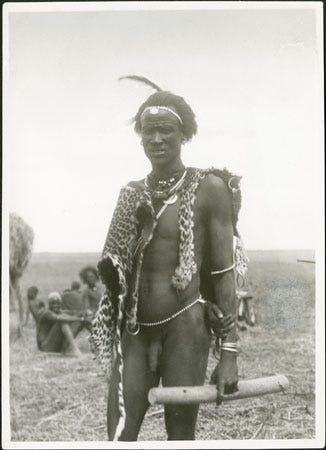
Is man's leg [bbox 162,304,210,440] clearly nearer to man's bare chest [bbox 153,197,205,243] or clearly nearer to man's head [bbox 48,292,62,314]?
man's bare chest [bbox 153,197,205,243]

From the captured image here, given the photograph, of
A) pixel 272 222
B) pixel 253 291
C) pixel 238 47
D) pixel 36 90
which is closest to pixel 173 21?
pixel 238 47

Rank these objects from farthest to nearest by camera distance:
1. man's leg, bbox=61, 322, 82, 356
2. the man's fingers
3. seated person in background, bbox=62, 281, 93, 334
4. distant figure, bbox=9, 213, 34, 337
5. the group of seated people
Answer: man's leg, bbox=61, 322, 82, 356 → seated person in background, bbox=62, 281, 93, 334 → the group of seated people → distant figure, bbox=9, 213, 34, 337 → the man's fingers

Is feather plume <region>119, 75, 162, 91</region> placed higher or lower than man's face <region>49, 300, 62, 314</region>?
higher

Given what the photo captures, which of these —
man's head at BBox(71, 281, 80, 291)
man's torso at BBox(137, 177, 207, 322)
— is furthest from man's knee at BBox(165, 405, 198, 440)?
man's head at BBox(71, 281, 80, 291)

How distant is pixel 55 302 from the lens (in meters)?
4.90

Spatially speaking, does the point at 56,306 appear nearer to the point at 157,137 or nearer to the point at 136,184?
the point at 136,184

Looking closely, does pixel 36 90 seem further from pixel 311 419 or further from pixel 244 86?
pixel 311 419

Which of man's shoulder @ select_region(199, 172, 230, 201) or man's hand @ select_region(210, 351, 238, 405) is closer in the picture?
man's hand @ select_region(210, 351, 238, 405)

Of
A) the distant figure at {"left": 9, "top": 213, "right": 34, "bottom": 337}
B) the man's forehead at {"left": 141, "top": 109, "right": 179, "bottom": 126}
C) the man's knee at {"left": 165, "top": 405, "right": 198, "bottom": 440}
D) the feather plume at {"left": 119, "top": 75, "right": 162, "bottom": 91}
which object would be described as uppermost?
the feather plume at {"left": 119, "top": 75, "right": 162, "bottom": 91}

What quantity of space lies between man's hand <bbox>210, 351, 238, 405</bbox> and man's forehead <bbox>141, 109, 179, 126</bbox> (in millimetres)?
1330

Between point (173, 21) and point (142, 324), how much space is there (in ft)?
6.51

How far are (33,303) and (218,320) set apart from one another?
156cm

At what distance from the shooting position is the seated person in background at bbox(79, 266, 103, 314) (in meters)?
4.49

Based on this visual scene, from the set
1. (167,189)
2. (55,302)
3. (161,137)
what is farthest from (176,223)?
(55,302)
